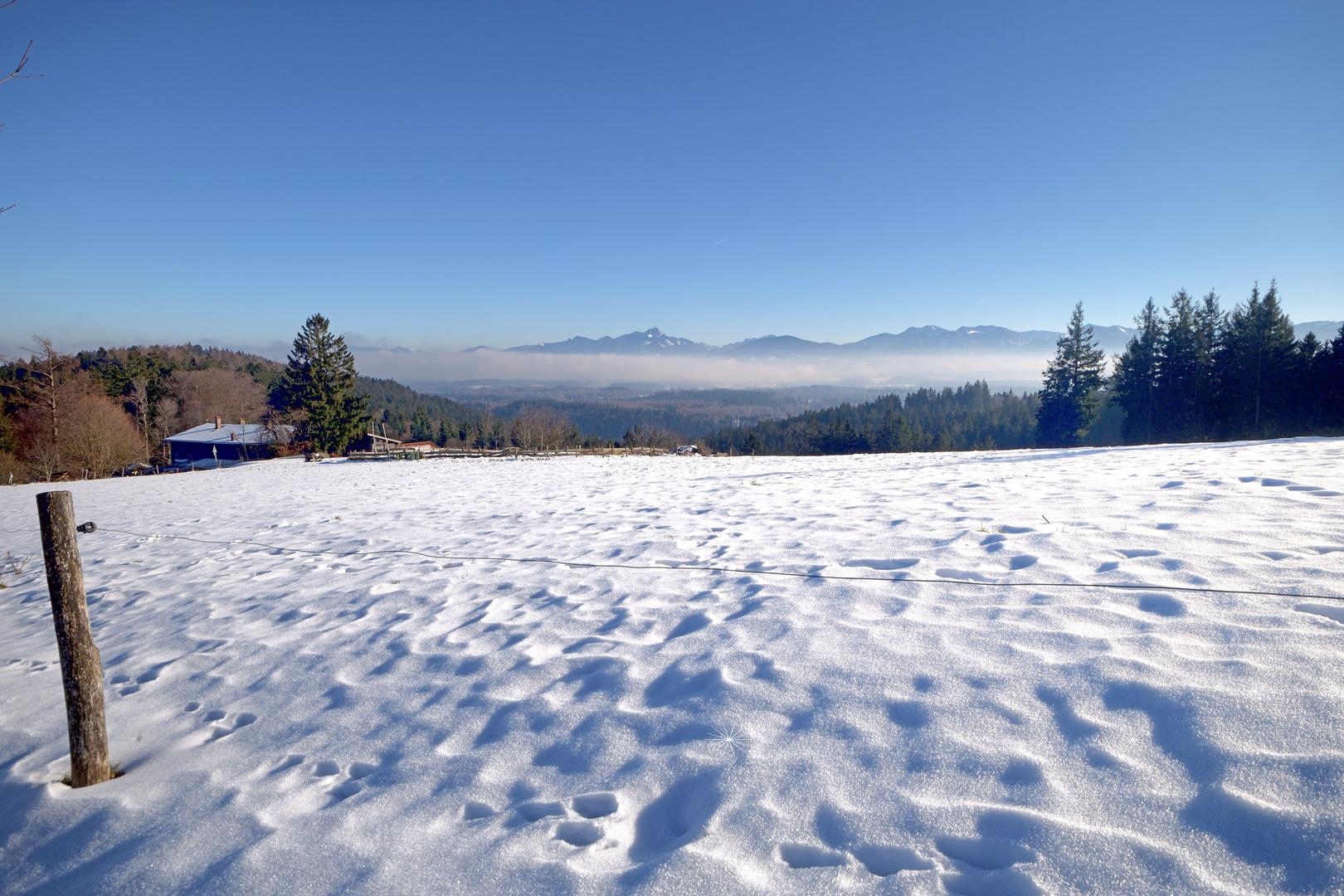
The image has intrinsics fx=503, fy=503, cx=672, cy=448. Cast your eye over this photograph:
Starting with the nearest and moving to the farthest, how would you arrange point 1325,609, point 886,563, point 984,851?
point 984,851 < point 1325,609 < point 886,563

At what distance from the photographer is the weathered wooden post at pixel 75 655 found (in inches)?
94.5

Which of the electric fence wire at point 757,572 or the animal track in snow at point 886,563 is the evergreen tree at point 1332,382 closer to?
the electric fence wire at point 757,572

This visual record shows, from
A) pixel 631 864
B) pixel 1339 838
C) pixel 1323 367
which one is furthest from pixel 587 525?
pixel 1323 367

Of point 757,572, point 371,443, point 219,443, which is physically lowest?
point 757,572

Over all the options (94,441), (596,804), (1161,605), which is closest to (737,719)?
(596,804)

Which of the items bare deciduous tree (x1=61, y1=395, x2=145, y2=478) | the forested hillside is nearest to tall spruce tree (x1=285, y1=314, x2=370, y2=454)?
bare deciduous tree (x1=61, y1=395, x2=145, y2=478)

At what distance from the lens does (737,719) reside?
2.42 metres

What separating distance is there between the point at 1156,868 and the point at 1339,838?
1.83 feet

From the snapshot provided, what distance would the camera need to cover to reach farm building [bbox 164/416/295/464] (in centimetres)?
4394

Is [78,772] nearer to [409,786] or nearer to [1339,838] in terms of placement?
[409,786]

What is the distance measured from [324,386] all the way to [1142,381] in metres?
57.4

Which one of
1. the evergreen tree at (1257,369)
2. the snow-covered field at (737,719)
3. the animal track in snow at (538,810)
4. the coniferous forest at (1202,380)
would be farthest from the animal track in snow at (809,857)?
the evergreen tree at (1257,369)

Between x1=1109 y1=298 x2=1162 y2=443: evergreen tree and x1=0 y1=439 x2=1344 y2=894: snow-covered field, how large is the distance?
118ft

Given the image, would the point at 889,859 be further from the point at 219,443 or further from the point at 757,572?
the point at 219,443
